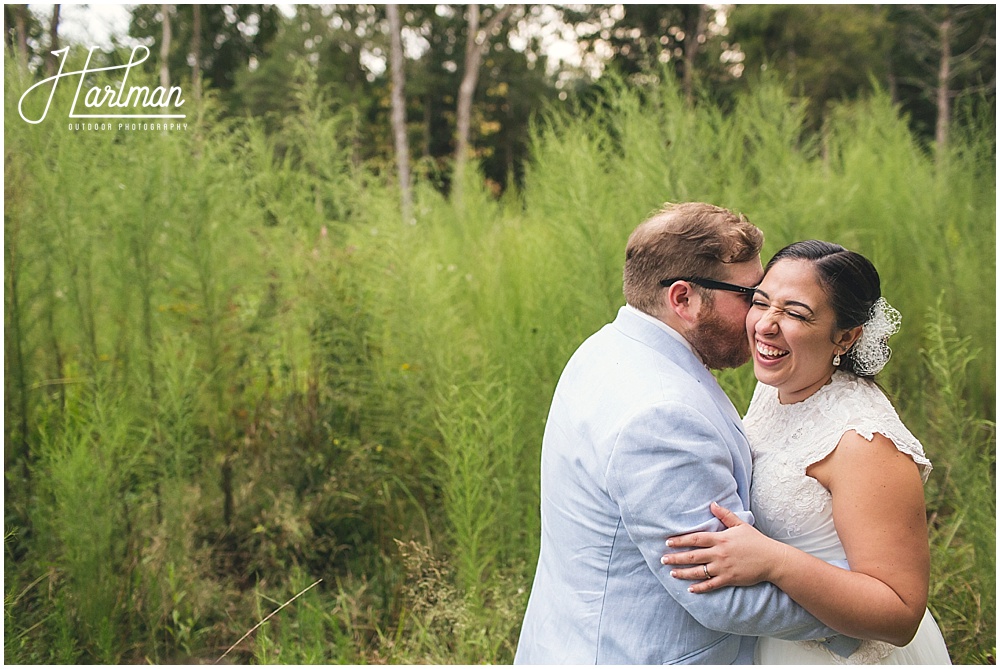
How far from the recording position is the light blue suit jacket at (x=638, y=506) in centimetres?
162

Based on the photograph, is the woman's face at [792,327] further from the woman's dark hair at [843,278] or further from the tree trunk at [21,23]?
the tree trunk at [21,23]

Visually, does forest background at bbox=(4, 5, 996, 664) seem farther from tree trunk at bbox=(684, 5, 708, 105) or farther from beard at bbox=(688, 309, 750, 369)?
tree trunk at bbox=(684, 5, 708, 105)

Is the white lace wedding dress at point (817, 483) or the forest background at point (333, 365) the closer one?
the white lace wedding dress at point (817, 483)

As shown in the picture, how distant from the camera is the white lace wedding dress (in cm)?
180

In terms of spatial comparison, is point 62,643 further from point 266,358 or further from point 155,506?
point 266,358

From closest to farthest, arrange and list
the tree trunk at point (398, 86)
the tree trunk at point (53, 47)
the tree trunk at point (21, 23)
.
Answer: the tree trunk at point (53, 47), the tree trunk at point (21, 23), the tree trunk at point (398, 86)

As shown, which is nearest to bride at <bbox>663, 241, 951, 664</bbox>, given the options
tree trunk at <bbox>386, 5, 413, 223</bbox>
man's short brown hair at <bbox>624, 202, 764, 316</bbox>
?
man's short brown hair at <bbox>624, 202, 764, 316</bbox>

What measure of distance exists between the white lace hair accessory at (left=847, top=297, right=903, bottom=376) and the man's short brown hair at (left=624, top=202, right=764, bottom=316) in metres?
0.32

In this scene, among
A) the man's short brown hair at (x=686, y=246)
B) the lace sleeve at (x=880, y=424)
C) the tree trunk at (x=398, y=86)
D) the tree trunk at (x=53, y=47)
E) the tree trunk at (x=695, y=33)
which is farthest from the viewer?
the tree trunk at (x=695, y=33)

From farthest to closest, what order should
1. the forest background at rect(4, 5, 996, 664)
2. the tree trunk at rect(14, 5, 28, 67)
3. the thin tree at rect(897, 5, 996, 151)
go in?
the thin tree at rect(897, 5, 996, 151) < the tree trunk at rect(14, 5, 28, 67) < the forest background at rect(4, 5, 996, 664)

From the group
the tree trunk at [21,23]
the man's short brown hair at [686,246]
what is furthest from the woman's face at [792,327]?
the tree trunk at [21,23]

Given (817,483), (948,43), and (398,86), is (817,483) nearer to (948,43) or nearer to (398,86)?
(398,86)

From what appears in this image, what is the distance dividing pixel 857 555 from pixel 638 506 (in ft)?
1.63

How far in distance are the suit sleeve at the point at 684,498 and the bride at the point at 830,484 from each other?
3 centimetres
